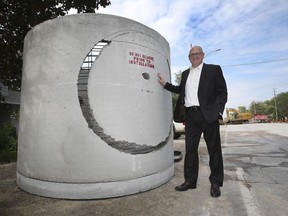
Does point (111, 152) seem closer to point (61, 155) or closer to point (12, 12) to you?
point (61, 155)

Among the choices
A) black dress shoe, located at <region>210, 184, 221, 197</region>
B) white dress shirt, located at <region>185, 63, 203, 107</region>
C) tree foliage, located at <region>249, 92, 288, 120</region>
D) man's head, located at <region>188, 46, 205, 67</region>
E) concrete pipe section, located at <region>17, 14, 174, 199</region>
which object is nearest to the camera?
black dress shoe, located at <region>210, 184, 221, 197</region>

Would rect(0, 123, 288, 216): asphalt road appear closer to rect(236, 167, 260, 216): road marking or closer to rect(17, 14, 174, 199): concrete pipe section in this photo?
rect(236, 167, 260, 216): road marking

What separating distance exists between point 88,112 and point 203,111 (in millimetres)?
1639

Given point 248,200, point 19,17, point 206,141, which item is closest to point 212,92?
point 206,141

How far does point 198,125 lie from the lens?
13.2ft

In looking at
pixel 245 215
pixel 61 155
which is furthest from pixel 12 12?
pixel 245 215

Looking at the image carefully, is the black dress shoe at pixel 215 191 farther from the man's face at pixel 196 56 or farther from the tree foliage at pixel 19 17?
the tree foliage at pixel 19 17

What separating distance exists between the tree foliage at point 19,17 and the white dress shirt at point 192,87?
543 cm

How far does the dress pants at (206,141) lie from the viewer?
3.88 metres

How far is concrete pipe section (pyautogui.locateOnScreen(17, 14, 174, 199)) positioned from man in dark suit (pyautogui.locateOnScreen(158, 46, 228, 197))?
564mm

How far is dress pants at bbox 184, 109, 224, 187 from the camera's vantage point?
12.7 feet

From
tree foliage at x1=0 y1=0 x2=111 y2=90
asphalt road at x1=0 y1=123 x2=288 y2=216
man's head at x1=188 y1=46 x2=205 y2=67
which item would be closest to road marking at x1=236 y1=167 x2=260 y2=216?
asphalt road at x1=0 y1=123 x2=288 y2=216

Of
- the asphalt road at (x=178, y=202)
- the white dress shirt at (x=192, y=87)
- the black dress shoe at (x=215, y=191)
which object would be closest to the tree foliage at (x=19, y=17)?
the asphalt road at (x=178, y=202)

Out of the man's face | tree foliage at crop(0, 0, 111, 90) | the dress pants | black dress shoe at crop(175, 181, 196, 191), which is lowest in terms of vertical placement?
black dress shoe at crop(175, 181, 196, 191)
